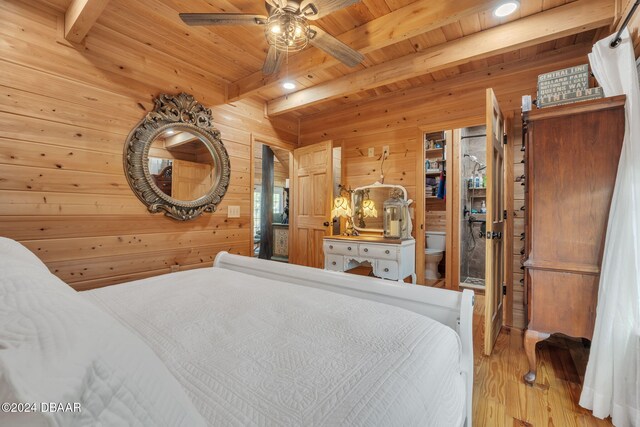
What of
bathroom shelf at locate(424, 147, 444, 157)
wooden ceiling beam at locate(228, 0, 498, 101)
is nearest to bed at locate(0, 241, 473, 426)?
wooden ceiling beam at locate(228, 0, 498, 101)

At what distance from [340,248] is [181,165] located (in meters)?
1.87

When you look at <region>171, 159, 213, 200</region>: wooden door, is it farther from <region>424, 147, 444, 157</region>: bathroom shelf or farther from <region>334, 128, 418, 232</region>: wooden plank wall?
<region>424, 147, 444, 157</region>: bathroom shelf

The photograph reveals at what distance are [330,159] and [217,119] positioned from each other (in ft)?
4.54

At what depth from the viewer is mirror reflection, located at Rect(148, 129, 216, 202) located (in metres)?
2.52

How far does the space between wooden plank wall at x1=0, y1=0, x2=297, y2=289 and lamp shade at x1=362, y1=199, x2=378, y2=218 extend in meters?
1.97

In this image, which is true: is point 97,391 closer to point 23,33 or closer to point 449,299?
point 449,299

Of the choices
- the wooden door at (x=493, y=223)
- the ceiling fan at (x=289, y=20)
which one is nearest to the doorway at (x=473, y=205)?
the wooden door at (x=493, y=223)

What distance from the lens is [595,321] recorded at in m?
1.51

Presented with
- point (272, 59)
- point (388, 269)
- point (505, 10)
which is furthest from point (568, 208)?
point (272, 59)

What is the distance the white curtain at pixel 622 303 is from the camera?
1361 millimetres

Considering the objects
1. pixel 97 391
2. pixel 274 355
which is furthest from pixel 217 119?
pixel 97 391

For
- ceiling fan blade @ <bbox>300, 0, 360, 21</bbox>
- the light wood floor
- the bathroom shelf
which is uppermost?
ceiling fan blade @ <bbox>300, 0, 360, 21</bbox>

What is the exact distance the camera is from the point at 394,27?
6.34ft

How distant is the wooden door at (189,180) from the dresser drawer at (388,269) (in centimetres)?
199
